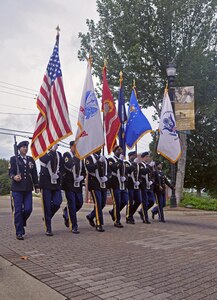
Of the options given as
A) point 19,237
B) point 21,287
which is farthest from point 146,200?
point 21,287

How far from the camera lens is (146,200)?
10016 millimetres

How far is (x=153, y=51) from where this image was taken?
19938mm

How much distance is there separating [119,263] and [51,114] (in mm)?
3715

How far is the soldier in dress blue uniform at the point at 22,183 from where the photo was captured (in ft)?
Result: 22.8

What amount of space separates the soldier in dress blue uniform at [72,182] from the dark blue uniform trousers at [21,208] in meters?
0.93

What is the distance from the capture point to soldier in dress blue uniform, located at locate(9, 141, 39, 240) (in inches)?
274

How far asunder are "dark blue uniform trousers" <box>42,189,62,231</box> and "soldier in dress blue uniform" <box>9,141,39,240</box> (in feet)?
0.86

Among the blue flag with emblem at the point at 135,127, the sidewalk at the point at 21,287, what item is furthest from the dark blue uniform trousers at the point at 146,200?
the sidewalk at the point at 21,287

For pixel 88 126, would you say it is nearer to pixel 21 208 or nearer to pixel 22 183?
pixel 22 183

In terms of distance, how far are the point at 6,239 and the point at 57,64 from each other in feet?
12.3

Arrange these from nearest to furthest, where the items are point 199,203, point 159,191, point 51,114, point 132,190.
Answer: point 51,114
point 132,190
point 159,191
point 199,203

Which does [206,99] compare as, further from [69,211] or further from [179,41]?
[69,211]

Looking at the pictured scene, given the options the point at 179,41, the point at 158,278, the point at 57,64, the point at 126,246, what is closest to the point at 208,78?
the point at 179,41

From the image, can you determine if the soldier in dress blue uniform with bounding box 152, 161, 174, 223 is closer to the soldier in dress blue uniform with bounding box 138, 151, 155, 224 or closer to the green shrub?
the soldier in dress blue uniform with bounding box 138, 151, 155, 224
